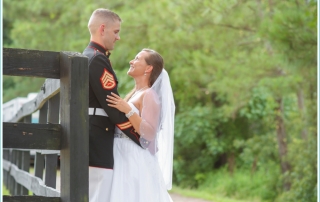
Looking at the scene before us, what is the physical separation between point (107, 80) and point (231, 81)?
38.8ft

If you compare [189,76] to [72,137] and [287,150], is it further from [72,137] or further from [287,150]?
[72,137]

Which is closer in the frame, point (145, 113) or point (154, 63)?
point (145, 113)

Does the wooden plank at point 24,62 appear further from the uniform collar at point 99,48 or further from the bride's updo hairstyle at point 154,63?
the bride's updo hairstyle at point 154,63

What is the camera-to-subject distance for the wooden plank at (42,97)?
429 cm

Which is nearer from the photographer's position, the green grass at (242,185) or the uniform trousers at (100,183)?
the uniform trousers at (100,183)

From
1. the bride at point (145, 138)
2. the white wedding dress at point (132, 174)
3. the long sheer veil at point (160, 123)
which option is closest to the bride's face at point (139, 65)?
the bride at point (145, 138)

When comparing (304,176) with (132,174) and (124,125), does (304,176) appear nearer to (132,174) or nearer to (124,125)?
(132,174)

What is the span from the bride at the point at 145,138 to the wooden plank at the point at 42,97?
1.12 feet

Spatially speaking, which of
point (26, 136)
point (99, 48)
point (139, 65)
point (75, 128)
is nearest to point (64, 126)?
point (75, 128)

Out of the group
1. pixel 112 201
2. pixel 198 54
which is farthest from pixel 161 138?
pixel 198 54

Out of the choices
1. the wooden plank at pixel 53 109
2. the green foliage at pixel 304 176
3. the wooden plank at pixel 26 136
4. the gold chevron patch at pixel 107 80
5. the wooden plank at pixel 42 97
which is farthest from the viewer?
the green foliage at pixel 304 176

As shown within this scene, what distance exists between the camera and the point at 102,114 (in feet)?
14.0

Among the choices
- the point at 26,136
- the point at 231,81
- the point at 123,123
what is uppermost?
the point at 231,81

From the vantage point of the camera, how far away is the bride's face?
15.5ft
